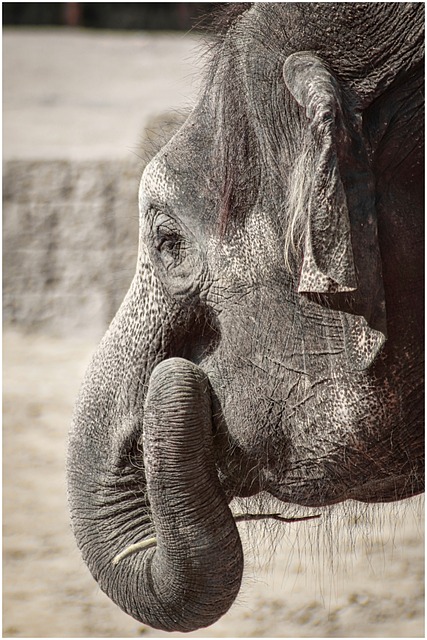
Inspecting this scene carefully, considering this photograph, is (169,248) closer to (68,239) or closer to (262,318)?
(262,318)

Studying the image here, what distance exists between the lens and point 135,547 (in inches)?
63.4

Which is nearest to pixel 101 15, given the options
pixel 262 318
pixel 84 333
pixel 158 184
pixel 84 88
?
pixel 84 88

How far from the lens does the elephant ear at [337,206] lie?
1282 millimetres

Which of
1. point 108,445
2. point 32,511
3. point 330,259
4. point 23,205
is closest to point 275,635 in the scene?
point 32,511

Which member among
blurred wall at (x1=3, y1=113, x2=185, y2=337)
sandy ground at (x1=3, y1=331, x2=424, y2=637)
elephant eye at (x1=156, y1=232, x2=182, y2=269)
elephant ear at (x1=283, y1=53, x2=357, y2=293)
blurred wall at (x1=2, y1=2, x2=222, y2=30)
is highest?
blurred wall at (x1=2, y1=2, x2=222, y2=30)

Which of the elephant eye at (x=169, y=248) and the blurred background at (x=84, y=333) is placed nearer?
the elephant eye at (x=169, y=248)

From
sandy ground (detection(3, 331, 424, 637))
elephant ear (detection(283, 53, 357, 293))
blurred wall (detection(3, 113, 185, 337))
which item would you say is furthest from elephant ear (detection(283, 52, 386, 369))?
blurred wall (detection(3, 113, 185, 337))

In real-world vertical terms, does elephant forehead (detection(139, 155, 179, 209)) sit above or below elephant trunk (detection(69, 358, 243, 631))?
above

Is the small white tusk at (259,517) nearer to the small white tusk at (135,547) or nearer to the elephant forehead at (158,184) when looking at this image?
the small white tusk at (135,547)

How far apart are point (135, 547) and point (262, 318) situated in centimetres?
39

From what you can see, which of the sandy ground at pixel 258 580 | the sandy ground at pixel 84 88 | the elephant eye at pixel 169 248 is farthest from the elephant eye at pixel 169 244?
the sandy ground at pixel 84 88

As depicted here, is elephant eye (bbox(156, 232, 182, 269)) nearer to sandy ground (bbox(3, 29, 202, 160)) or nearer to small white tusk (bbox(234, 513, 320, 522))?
small white tusk (bbox(234, 513, 320, 522))

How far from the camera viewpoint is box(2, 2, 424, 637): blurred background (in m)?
2.89

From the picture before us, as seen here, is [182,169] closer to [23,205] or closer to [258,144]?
[258,144]
